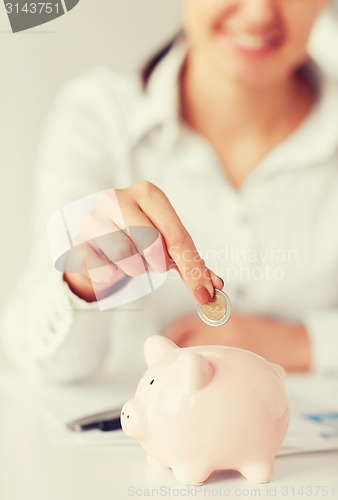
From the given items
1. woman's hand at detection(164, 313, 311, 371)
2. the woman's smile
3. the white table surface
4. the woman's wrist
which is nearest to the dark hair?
the woman's smile

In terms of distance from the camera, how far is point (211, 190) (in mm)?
1261

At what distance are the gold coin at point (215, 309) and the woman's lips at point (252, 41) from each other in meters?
0.70

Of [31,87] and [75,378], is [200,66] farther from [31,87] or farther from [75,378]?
[75,378]

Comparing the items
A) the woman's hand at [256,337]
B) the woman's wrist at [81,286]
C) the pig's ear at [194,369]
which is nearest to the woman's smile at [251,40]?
the woman's hand at [256,337]

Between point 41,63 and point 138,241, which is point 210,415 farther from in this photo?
point 41,63

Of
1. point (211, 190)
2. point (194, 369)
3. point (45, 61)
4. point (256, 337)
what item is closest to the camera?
point (194, 369)

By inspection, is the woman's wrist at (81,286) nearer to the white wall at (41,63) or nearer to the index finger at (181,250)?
the index finger at (181,250)

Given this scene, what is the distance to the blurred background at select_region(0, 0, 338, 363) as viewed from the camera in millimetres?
1359

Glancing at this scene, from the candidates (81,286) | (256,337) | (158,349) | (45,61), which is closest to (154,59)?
(45,61)

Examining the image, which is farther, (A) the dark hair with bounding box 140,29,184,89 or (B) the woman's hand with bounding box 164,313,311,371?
(A) the dark hair with bounding box 140,29,184,89

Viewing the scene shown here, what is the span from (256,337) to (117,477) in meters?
0.52

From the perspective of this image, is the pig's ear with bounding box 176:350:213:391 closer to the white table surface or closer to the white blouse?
the white table surface

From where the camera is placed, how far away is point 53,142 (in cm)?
130

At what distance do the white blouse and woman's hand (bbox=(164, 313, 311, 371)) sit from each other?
0.24 feet
